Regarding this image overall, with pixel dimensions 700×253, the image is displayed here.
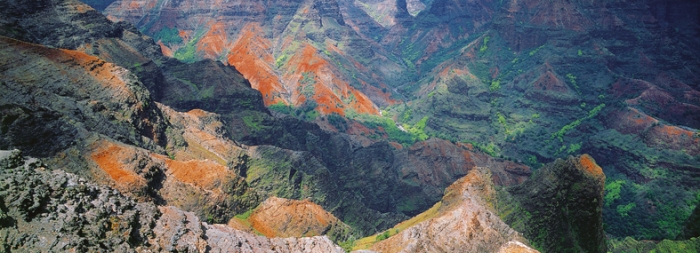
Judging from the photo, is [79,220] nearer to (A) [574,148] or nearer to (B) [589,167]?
(B) [589,167]

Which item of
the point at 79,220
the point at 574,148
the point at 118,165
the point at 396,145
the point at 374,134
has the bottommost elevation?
the point at 374,134

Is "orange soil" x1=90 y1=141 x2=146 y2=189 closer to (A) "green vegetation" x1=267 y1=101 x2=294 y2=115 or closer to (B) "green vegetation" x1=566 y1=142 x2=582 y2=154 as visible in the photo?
(A) "green vegetation" x1=267 y1=101 x2=294 y2=115

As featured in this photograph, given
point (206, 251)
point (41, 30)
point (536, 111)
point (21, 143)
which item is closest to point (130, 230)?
point (206, 251)

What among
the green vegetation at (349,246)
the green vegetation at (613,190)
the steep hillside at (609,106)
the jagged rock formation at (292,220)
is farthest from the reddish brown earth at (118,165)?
the green vegetation at (613,190)

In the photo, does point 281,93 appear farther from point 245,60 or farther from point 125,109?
point 125,109

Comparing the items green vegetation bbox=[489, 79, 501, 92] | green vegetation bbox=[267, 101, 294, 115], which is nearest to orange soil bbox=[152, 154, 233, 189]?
green vegetation bbox=[267, 101, 294, 115]

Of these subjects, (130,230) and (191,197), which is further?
(191,197)

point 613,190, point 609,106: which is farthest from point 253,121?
point 609,106
